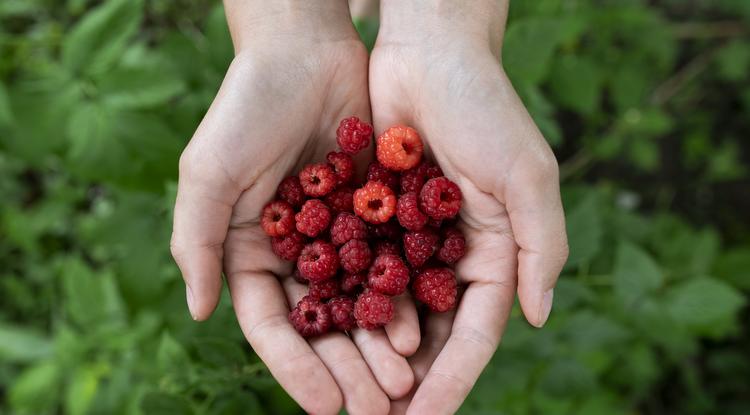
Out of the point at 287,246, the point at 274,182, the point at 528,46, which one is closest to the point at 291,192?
Result: the point at 274,182

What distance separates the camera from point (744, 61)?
3941 mm

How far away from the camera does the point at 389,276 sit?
6.61 ft

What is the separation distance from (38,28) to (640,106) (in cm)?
384

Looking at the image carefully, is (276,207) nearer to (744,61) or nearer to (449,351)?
(449,351)

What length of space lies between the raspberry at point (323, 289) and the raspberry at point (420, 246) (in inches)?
10.7

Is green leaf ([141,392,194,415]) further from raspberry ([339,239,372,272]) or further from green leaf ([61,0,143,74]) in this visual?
green leaf ([61,0,143,74])

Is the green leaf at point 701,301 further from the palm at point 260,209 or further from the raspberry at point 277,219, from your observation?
the raspberry at point 277,219

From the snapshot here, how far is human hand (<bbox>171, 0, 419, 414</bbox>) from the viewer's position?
180cm

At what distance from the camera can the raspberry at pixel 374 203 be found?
2.19 meters

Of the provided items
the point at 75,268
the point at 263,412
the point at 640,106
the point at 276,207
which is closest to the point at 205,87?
the point at 276,207

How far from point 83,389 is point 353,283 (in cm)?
135

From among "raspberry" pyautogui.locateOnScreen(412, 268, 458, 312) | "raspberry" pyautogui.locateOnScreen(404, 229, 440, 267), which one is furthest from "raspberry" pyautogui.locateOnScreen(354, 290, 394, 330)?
"raspberry" pyautogui.locateOnScreen(404, 229, 440, 267)

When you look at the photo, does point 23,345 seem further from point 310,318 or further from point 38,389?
point 310,318

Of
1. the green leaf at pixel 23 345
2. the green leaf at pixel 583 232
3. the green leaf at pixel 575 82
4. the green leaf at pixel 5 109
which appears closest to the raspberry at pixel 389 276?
the green leaf at pixel 583 232
